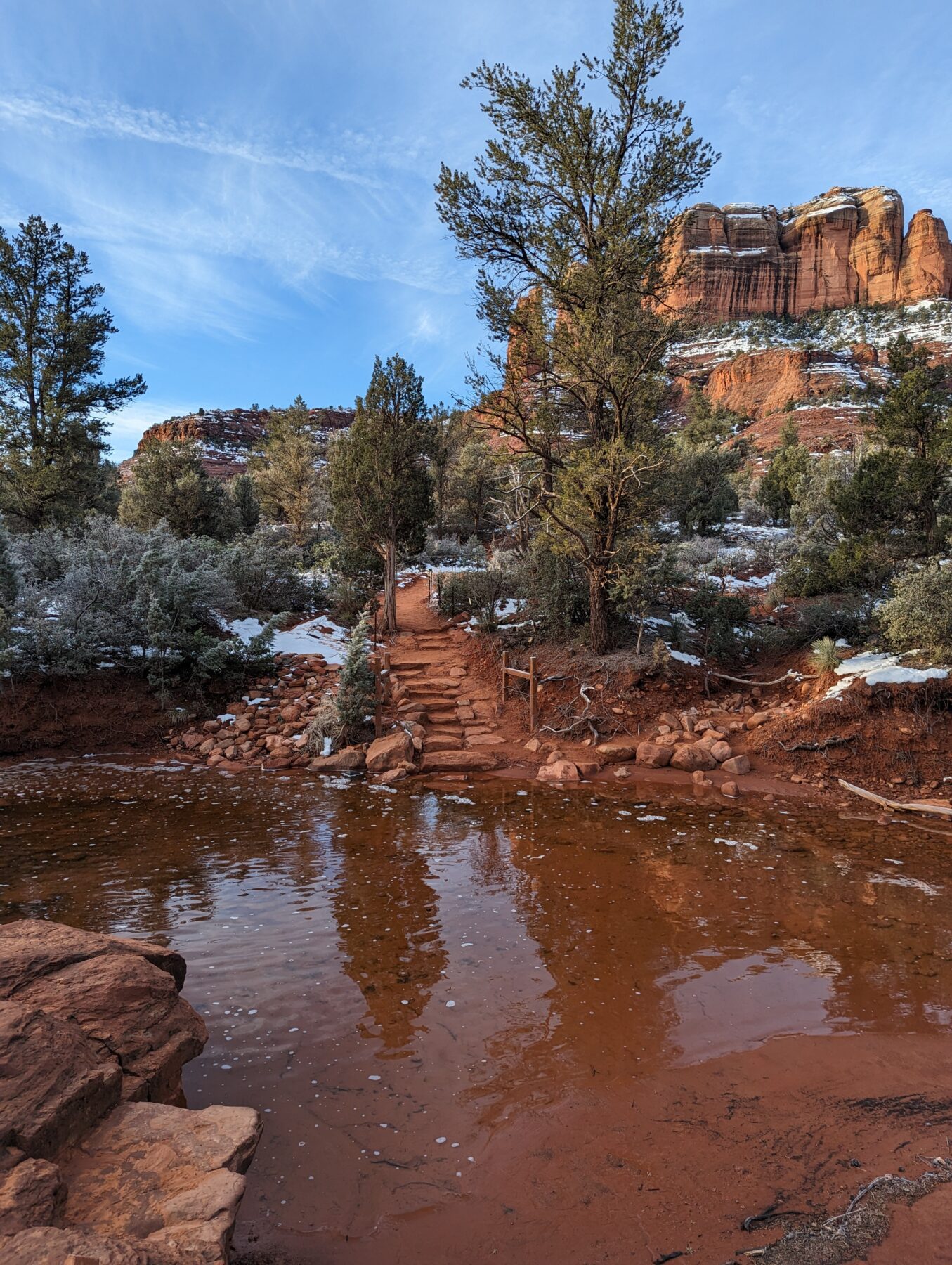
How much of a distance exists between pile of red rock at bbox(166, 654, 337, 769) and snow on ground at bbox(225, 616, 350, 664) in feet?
3.25

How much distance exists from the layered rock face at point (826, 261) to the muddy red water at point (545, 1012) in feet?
358

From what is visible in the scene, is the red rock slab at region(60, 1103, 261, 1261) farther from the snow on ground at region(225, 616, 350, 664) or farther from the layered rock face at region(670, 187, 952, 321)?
the layered rock face at region(670, 187, 952, 321)

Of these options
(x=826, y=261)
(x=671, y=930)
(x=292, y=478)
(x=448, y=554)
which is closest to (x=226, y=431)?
(x=292, y=478)

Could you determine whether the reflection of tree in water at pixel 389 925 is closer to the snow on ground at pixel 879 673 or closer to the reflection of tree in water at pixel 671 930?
the reflection of tree in water at pixel 671 930

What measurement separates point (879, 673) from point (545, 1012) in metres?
8.47

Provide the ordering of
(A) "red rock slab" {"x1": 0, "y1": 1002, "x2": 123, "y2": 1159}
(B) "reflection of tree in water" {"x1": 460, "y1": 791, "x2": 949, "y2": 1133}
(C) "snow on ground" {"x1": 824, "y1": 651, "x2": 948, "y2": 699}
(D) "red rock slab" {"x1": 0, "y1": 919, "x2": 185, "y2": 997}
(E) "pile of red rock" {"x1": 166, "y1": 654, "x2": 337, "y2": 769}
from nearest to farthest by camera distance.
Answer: (A) "red rock slab" {"x1": 0, "y1": 1002, "x2": 123, "y2": 1159} < (D) "red rock slab" {"x1": 0, "y1": 919, "x2": 185, "y2": 997} < (B) "reflection of tree in water" {"x1": 460, "y1": 791, "x2": 949, "y2": 1133} < (C) "snow on ground" {"x1": 824, "y1": 651, "x2": 948, "y2": 699} < (E) "pile of red rock" {"x1": 166, "y1": 654, "x2": 337, "y2": 769}

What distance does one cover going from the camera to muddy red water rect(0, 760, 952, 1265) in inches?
104

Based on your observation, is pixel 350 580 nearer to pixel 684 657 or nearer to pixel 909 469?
pixel 684 657

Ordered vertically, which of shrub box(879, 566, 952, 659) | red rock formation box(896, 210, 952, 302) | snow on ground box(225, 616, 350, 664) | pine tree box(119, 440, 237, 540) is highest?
red rock formation box(896, 210, 952, 302)

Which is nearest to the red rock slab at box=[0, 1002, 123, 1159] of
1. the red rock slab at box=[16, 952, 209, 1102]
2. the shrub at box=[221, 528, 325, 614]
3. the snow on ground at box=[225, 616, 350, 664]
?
the red rock slab at box=[16, 952, 209, 1102]

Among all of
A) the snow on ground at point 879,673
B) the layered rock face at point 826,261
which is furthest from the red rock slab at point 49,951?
the layered rock face at point 826,261

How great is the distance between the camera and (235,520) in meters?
25.8

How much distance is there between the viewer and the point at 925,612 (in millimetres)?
9352

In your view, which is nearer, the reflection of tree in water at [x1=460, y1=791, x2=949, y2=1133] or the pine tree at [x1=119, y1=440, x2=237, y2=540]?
the reflection of tree in water at [x1=460, y1=791, x2=949, y2=1133]
